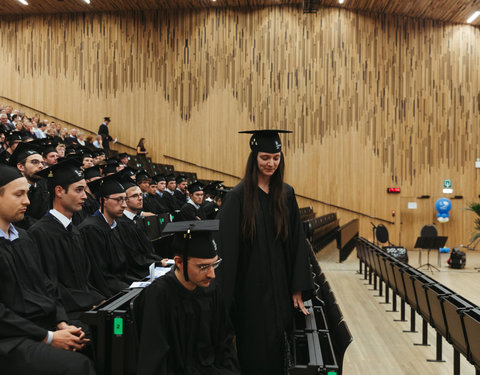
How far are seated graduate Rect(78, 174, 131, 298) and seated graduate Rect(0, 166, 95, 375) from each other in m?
1.01

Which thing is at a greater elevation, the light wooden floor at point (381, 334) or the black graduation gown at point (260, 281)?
the black graduation gown at point (260, 281)

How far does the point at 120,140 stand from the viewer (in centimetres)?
1503

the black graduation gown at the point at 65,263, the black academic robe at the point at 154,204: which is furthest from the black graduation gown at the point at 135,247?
the black academic robe at the point at 154,204

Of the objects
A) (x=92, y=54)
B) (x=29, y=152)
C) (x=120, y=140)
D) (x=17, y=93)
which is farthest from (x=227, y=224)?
(x=17, y=93)

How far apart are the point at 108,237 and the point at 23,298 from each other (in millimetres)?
1427

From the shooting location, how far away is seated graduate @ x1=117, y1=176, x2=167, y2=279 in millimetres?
4371

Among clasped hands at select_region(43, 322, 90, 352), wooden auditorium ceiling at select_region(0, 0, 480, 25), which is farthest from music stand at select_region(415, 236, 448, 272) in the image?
clasped hands at select_region(43, 322, 90, 352)

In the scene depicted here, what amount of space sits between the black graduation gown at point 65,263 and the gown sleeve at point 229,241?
989 millimetres

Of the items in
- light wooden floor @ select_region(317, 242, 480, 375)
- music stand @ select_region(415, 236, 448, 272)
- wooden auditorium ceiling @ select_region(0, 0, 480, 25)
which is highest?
wooden auditorium ceiling @ select_region(0, 0, 480, 25)

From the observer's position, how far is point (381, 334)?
227 inches

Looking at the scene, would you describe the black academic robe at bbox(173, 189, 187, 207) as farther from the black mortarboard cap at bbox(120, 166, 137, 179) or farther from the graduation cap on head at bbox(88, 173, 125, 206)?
the graduation cap on head at bbox(88, 173, 125, 206)

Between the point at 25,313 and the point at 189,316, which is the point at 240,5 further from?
the point at 189,316

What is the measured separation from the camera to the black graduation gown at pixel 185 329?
215 centimetres

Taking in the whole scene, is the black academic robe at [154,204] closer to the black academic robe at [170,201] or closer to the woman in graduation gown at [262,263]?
the black academic robe at [170,201]
